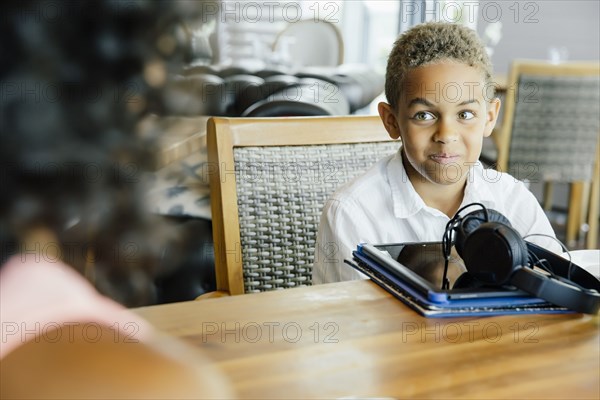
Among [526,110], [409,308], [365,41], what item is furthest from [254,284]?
[365,41]

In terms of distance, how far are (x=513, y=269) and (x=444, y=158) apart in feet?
1.46

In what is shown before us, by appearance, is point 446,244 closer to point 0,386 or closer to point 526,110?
point 0,386

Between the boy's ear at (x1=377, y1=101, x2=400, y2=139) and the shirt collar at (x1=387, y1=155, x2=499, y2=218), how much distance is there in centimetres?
4

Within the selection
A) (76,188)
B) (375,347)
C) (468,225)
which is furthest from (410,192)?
(76,188)

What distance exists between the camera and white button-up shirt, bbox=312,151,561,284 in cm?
98

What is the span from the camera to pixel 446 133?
997 millimetres

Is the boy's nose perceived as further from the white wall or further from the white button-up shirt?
the white wall

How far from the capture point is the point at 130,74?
0.13 m

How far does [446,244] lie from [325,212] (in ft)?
1.16

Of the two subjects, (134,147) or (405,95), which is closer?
(134,147)

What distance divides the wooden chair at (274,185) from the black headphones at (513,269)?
47 cm

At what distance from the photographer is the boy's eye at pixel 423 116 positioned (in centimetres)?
101

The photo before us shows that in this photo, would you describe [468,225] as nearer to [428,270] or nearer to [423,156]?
[428,270]

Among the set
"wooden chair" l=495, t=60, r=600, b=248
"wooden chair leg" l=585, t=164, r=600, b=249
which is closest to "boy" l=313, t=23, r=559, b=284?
"wooden chair" l=495, t=60, r=600, b=248
